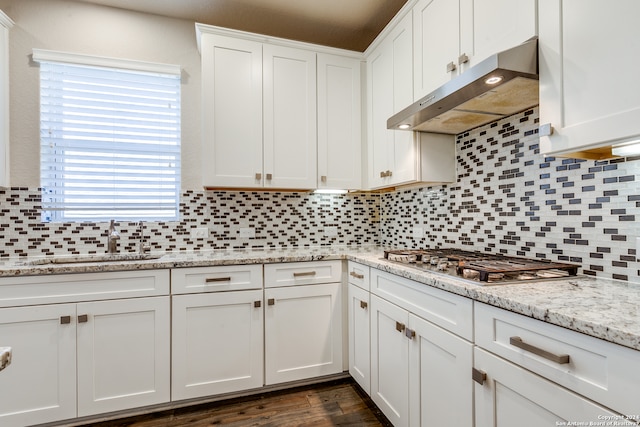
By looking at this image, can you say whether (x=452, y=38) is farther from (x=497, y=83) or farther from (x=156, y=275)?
(x=156, y=275)

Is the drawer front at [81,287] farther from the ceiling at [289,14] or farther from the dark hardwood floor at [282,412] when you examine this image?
the ceiling at [289,14]

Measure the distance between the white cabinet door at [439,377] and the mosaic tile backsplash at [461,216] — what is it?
66cm

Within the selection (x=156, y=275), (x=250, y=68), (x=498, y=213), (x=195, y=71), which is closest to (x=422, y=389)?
(x=498, y=213)

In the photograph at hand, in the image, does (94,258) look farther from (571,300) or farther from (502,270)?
(571,300)

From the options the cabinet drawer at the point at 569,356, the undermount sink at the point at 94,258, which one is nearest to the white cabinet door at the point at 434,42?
the cabinet drawer at the point at 569,356

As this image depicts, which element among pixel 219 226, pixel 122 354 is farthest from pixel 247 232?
pixel 122 354

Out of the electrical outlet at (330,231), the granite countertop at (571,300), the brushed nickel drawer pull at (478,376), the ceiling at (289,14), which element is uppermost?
the ceiling at (289,14)

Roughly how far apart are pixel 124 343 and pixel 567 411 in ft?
6.62

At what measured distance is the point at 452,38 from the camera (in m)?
1.55

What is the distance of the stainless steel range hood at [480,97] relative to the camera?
1.13 meters

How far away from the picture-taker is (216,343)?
6.38 ft

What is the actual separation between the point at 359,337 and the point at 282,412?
634 millimetres

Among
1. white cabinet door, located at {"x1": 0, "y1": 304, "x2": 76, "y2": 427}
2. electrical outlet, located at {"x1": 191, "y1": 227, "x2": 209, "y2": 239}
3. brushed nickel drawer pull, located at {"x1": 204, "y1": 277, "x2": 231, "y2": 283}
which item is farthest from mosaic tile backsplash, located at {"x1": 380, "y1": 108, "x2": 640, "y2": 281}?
white cabinet door, located at {"x1": 0, "y1": 304, "x2": 76, "y2": 427}

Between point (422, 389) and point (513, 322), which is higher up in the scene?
point (513, 322)
